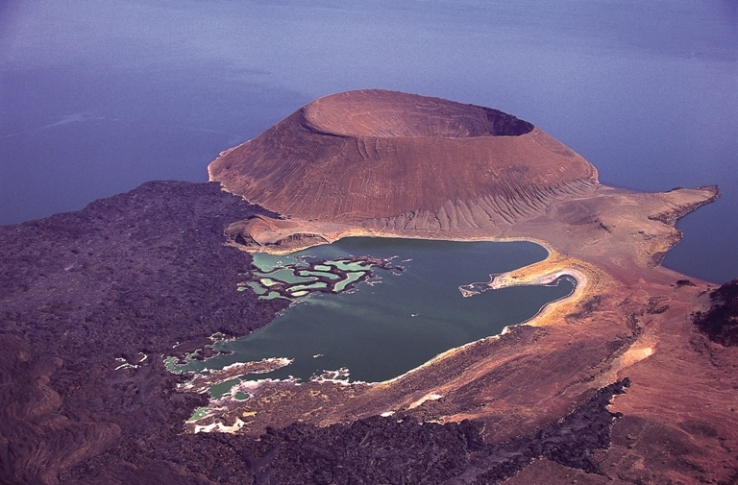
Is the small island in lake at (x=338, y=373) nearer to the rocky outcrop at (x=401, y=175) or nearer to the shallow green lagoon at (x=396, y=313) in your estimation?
the rocky outcrop at (x=401, y=175)

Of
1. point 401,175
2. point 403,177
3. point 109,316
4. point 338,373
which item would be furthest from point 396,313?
point 401,175

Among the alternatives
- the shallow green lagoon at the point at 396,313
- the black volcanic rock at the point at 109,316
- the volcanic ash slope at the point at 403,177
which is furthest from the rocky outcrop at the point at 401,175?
the black volcanic rock at the point at 109,316

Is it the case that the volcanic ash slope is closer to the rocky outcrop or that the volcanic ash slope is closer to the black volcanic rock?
the rocky outcrop

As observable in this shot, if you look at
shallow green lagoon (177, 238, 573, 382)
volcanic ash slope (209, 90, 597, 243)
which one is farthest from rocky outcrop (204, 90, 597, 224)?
shallow green lagoon (177, 238, 573, 382)

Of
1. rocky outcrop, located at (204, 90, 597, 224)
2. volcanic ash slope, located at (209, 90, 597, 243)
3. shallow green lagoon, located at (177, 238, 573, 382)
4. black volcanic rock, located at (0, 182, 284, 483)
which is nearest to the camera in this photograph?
black volcanic rock, located at (0, 182, 284, 483)

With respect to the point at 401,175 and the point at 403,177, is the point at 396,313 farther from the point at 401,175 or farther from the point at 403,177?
the point at 401,175

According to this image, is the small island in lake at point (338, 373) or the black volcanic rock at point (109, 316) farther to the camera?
the black volcanic rock at point (109, 316)
